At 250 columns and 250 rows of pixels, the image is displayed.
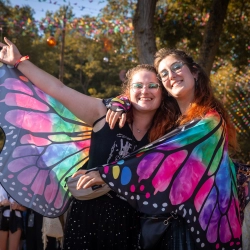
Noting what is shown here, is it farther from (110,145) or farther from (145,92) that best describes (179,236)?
(145,92)

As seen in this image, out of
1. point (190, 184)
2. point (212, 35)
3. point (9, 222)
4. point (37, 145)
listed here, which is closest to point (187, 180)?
point (190, 184)

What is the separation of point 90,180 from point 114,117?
0.48m

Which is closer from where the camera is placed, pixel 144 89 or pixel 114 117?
pixel 114 117

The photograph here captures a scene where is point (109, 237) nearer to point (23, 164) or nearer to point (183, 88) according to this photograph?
point (23, 164)

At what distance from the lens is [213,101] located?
2.81 metres

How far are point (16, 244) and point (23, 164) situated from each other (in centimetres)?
269

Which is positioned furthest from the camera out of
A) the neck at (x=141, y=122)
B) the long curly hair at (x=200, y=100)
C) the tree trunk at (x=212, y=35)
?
the tree trunk at (x=212, y=35)

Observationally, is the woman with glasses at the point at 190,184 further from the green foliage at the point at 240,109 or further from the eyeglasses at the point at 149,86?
the green foliage at the point at 240,109

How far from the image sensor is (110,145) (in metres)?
2.85

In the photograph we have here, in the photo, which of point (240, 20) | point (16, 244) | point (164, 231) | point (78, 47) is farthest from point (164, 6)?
point (78, 47)

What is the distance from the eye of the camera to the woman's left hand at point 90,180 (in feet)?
8.30

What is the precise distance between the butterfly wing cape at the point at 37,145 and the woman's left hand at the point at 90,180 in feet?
1.72

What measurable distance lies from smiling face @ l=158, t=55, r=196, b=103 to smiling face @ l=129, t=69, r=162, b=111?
9 centimetres

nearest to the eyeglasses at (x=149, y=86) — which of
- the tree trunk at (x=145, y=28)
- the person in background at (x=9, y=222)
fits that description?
the person in background at (x=9, y=222)
